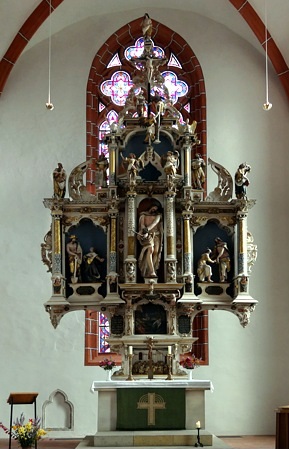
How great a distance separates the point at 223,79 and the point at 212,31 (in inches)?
51.7

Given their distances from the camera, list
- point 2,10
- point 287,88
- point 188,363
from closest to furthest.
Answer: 1. point 188,363
2. point 2,10
3. point 287,88

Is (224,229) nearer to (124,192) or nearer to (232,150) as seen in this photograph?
(124,192)

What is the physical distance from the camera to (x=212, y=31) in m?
22.1

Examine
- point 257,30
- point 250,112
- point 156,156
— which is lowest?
point 156,156

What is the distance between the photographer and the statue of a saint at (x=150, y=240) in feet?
55.0

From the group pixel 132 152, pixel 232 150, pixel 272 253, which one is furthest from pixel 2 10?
pixel 272 253

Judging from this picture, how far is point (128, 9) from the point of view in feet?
73.1

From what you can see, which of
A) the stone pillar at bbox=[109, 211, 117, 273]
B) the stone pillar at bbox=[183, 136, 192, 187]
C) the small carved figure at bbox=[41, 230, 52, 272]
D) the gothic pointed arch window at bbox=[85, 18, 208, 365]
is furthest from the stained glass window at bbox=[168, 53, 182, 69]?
the small carved figure at bbox=[41, 230, 52, 272]

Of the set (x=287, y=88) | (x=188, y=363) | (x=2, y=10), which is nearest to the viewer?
(x=188, y=363)

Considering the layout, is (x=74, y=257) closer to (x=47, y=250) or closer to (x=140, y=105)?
(x=47, y=250)

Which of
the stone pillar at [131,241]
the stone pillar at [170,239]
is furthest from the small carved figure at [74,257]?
the stone pillar at [170,239]

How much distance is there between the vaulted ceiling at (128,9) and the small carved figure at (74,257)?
18.8 ft

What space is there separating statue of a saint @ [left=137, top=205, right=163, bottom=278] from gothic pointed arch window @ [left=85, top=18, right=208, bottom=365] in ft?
15.4

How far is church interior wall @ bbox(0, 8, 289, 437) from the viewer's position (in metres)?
20.1
